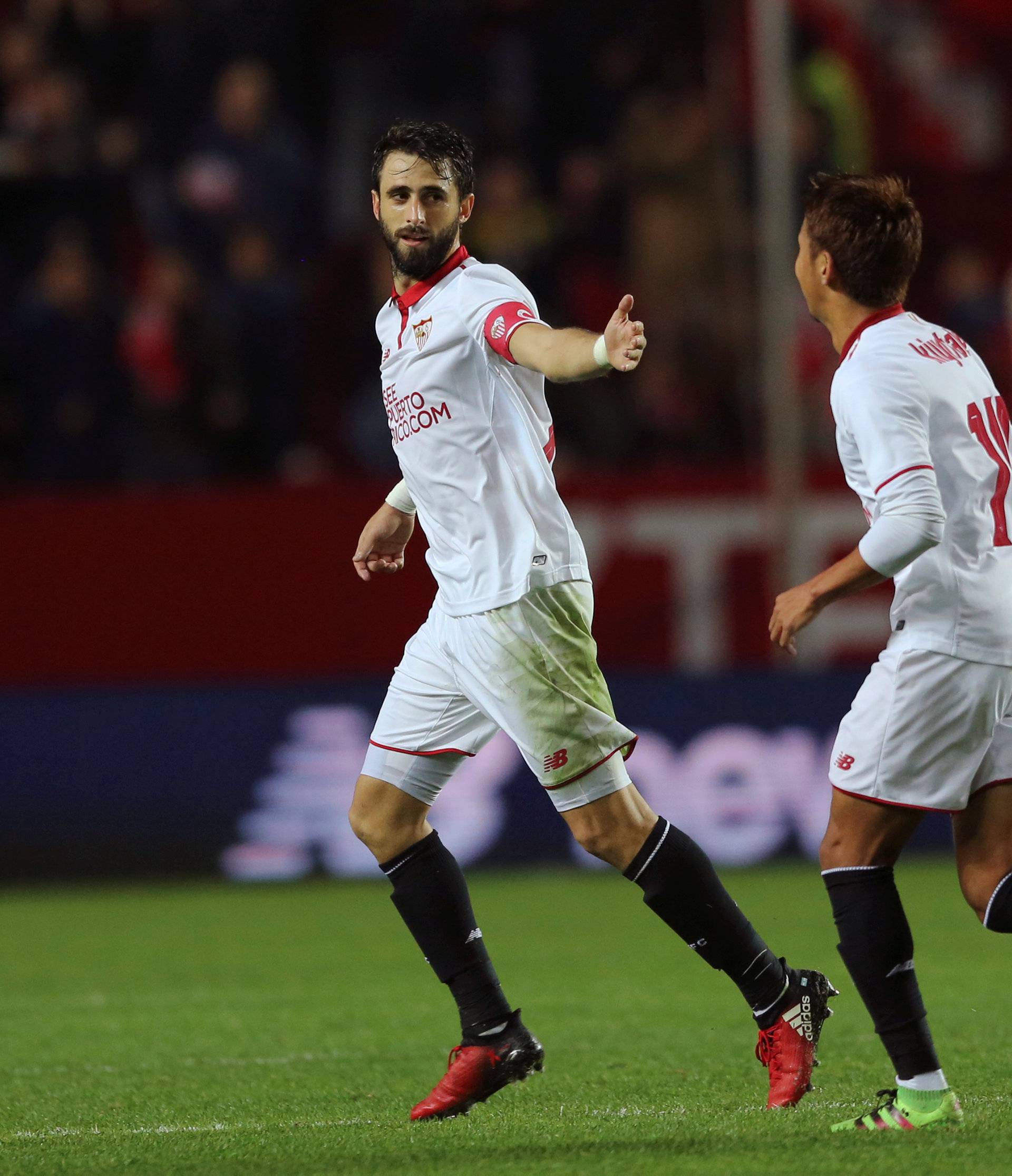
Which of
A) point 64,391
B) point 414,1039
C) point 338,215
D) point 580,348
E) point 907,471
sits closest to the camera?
point 907,471

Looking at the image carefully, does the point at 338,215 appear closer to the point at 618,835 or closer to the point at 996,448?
the point at 618,835

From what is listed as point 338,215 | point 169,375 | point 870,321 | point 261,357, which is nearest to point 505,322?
point 870,321

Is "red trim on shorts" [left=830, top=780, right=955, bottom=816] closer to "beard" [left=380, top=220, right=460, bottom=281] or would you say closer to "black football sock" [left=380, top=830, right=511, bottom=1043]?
"black football sock" [left=380, top=830, right=511, bottom=1043]

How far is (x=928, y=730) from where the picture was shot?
4188 mm

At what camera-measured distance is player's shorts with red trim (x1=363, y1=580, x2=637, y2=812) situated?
4.70 metres

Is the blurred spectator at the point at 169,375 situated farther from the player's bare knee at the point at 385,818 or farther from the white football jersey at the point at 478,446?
the white football jersey at the point at 478,446

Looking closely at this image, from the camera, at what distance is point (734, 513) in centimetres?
1171

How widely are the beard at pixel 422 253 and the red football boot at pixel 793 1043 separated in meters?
1.94

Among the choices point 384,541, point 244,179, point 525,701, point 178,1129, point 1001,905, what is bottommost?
point 178,1129

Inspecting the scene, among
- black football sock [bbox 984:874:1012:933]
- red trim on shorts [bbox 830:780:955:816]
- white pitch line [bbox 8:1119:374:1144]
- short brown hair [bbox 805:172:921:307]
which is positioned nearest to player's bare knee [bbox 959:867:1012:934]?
black football sock [bbox 984:874:1012:933]

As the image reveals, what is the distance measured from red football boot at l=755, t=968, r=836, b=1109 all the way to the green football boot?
337 millimetres

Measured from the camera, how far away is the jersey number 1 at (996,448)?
4.23m

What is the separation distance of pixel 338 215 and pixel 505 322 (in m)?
9.46

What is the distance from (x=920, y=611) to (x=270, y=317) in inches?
318
